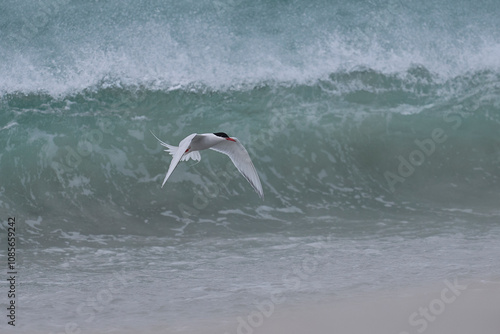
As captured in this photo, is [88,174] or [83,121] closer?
[88,174]

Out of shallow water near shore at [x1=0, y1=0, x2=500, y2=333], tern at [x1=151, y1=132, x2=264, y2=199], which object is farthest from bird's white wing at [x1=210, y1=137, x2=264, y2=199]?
shallow water near shore at [x1=0, y1=0, x2=500, y2=333]

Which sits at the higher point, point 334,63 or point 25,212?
point 334,63

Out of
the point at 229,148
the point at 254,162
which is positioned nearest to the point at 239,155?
the point at 229,148

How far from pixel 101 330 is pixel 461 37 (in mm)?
8614

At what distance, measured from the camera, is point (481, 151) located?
10.1 m

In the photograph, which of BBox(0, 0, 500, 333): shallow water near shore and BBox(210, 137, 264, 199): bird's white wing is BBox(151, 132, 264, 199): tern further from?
BBox(0, 0, 500, 333): shallow water near shore

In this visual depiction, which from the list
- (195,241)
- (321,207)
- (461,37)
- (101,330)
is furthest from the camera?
(461,37)

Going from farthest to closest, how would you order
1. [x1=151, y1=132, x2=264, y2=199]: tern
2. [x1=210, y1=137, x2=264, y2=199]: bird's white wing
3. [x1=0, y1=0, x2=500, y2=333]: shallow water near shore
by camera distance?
[x1=210, y1=137, x2=264, y2=199]: bird's white wing, [x1=151, y1=132, x2=264, y2=199]: tern, [x1=0, y1=0, x2=500, y2=333]: shallow water near shore

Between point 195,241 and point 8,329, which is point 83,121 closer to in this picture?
point 195,241

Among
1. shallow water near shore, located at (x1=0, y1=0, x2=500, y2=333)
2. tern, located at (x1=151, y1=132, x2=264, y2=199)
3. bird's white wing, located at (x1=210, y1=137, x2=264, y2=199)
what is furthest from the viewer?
bird's white wing, located at (x1=210, y1=137, x2=264, y2=199)

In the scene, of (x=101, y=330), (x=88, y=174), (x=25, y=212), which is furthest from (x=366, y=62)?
(x=101, y=330)

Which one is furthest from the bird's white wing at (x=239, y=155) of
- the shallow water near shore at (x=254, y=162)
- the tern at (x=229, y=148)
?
the shallow water near shore at (x=254, y=162)

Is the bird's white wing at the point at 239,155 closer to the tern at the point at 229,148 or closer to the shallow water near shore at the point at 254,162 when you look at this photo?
the tern at the point at 229,148

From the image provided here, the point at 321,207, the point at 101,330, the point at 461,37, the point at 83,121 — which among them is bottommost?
the point at 101,330
